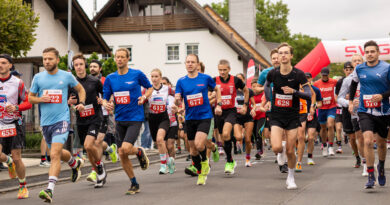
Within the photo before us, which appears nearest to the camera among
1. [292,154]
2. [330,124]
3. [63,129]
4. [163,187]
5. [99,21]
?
[63,129]

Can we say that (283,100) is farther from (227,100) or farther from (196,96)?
(227,100)

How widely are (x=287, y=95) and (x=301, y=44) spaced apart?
74976 millimetres

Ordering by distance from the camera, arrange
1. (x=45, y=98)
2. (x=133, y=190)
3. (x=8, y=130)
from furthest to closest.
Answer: (x=8, y=130)
(x=133, y=190)
(x=45, y=98)

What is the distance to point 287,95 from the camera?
9.09 metres

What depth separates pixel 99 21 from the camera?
153 feet

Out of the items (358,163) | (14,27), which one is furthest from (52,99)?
(14,27)

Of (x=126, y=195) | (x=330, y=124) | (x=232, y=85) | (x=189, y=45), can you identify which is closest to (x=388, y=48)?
(x=330, y=124)

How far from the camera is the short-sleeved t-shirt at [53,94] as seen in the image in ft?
27.3

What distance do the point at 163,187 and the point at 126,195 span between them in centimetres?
108

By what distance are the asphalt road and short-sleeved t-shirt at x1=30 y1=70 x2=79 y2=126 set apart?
1179 mm

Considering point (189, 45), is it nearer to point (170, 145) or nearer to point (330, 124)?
point (330, 124)

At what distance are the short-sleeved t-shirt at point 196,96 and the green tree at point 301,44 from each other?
239ft

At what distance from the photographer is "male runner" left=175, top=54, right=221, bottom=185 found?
32.1ft

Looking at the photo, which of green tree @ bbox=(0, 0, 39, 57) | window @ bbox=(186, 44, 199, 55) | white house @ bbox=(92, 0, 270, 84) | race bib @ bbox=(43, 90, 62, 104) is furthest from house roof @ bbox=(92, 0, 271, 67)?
race bib @ bbox=(43, 90, 62, 104)
